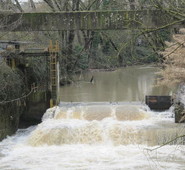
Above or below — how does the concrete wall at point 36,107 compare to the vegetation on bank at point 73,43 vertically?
below

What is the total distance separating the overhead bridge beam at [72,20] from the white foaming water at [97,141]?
3172 mm

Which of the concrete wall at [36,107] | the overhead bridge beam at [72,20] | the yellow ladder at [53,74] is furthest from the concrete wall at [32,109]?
the overhead bridge beam at [72,20]

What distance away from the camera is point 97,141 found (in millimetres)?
12242

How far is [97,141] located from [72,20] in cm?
424

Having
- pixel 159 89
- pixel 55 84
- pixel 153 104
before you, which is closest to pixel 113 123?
pixel 153 104

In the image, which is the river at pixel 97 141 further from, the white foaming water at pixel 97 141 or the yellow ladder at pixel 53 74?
the yellow ladder at pixel 53 74

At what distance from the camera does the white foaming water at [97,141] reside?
1026 cm

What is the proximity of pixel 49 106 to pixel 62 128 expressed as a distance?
3.14m

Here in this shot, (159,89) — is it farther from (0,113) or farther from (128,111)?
(0,113)

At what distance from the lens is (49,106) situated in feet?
52.1

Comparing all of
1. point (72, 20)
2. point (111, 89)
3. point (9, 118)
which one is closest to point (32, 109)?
point (9, 118)

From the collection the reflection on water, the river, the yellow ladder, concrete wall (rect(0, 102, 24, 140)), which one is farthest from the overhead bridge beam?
the reflection on water

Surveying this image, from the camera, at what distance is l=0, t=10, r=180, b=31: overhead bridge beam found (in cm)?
1296

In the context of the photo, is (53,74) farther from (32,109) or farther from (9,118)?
(9,118)
